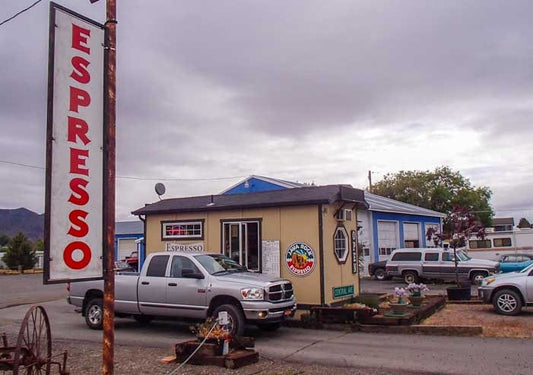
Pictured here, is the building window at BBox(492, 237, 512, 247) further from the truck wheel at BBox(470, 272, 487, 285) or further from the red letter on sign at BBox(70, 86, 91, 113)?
the red letter on sign at BBox(70, 86, 91, 113)

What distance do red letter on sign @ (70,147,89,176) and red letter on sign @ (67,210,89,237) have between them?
14.9 inches

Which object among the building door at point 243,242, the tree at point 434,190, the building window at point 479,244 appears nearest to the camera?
the building door at point 243,242

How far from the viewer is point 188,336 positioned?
1189cm

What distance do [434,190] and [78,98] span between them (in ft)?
171

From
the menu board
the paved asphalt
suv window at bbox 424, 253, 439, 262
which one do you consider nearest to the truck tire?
suv window at bbox 424, 253, 439, 262

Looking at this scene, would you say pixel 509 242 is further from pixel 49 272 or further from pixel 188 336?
pixel 49 272

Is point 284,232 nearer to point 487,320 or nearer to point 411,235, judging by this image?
point 487,320

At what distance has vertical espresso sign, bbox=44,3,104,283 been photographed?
15.5 ft

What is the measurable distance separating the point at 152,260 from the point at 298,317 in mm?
4010

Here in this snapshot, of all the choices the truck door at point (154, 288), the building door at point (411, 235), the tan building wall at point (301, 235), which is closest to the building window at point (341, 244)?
the tan building wall at point (301, 235)

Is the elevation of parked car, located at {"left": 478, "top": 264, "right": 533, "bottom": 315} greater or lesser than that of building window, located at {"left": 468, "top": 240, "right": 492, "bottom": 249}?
lesser

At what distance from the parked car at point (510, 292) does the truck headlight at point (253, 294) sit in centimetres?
700

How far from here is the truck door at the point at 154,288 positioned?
39.1 feet

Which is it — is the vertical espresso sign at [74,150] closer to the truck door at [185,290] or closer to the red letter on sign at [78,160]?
the red letter on sign at [78,160]
